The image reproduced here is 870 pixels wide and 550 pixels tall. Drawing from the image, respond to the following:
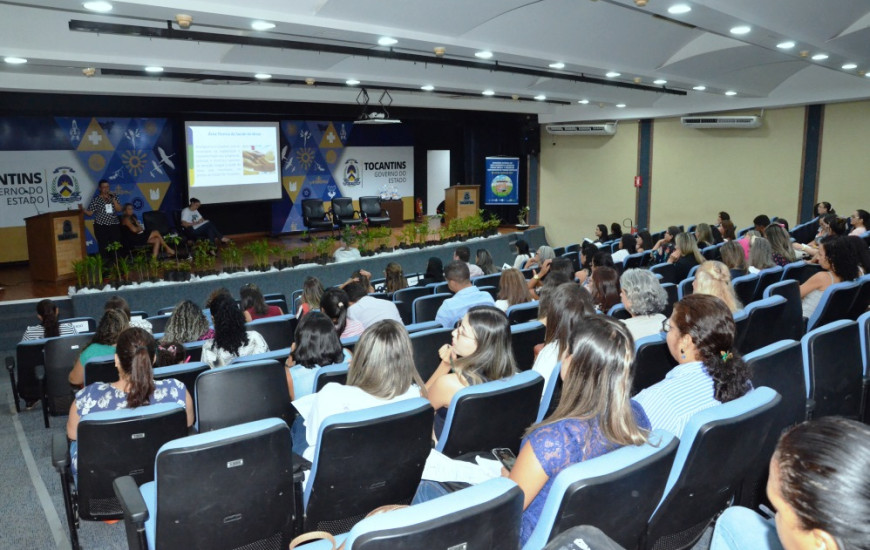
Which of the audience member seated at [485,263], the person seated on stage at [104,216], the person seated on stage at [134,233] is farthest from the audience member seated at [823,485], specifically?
the person seated on stage at [104,216]

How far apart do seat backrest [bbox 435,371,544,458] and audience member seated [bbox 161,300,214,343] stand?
2.60 metres

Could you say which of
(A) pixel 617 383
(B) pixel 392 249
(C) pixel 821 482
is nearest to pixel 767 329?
(A) pixel 617 383

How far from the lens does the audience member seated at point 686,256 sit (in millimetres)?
7090

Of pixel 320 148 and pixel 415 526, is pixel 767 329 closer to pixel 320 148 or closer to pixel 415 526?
pixel 415 526

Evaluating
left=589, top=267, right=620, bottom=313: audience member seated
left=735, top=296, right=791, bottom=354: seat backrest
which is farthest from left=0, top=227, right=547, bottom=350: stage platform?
left=735, top=296, right=791, bottom=354: seat backrest

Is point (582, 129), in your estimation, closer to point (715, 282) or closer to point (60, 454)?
point (715, 282)

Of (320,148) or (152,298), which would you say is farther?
(320,148)

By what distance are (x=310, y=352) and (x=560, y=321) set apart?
Result: 1330 millimetres

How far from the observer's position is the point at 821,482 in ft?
3.70

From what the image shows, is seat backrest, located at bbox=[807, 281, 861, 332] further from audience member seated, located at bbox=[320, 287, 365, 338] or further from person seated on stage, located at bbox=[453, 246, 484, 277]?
person seated on stage, located at bbox=[453, 246, 484, 277]

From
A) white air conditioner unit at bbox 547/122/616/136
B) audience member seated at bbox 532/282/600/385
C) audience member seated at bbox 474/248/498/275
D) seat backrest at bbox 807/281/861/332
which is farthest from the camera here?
white air conditioner unit at bbox 547/122/616/136

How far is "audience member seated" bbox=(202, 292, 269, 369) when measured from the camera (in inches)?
164

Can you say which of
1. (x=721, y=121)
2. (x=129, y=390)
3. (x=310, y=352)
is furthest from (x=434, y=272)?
(x=721, y=121)

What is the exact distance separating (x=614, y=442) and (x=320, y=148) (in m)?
14.6
